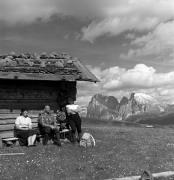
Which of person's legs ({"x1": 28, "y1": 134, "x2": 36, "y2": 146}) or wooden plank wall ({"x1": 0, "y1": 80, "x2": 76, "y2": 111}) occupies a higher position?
wooden plank wall ({"x1": 0, "y1": 80, "x2": 76, "y2": 111})

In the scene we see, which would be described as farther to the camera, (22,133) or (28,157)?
(22,133)

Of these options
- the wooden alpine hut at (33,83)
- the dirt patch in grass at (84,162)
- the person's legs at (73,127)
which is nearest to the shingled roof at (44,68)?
the wooden alpine hut at (33,83)

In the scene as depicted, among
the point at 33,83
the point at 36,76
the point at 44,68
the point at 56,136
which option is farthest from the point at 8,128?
the point at 44,68

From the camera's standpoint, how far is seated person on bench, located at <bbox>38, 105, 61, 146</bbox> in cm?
1644

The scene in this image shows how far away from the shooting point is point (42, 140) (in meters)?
17.1

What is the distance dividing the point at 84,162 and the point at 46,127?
3.97 meters

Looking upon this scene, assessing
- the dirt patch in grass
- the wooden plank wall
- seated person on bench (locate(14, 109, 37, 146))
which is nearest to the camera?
the dirt patch in grass

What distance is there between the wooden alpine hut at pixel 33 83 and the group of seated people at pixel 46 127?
2.36 feet

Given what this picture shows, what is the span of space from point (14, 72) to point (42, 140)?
11.2 ft

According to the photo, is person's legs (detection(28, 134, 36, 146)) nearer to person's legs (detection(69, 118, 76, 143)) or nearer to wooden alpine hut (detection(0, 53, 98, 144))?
wooden alpine hut (detection(0, 53, 98, 144))

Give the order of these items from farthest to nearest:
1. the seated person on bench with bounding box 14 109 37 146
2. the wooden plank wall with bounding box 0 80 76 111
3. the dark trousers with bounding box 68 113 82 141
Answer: the wooden plank wall with bounding box 0 80 76 111 → the dark trousers with bounding box 68 113 82 141 → the seated person on bench with bounding box 14 109 37 146

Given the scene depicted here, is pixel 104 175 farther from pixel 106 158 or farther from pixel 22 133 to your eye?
pixel 22 133

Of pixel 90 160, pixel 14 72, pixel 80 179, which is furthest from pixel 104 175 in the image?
pixel 14 72

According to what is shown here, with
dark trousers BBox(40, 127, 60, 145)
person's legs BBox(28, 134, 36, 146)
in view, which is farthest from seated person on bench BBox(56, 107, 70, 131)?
person's legs BBox(28, 134, 36, 146)
